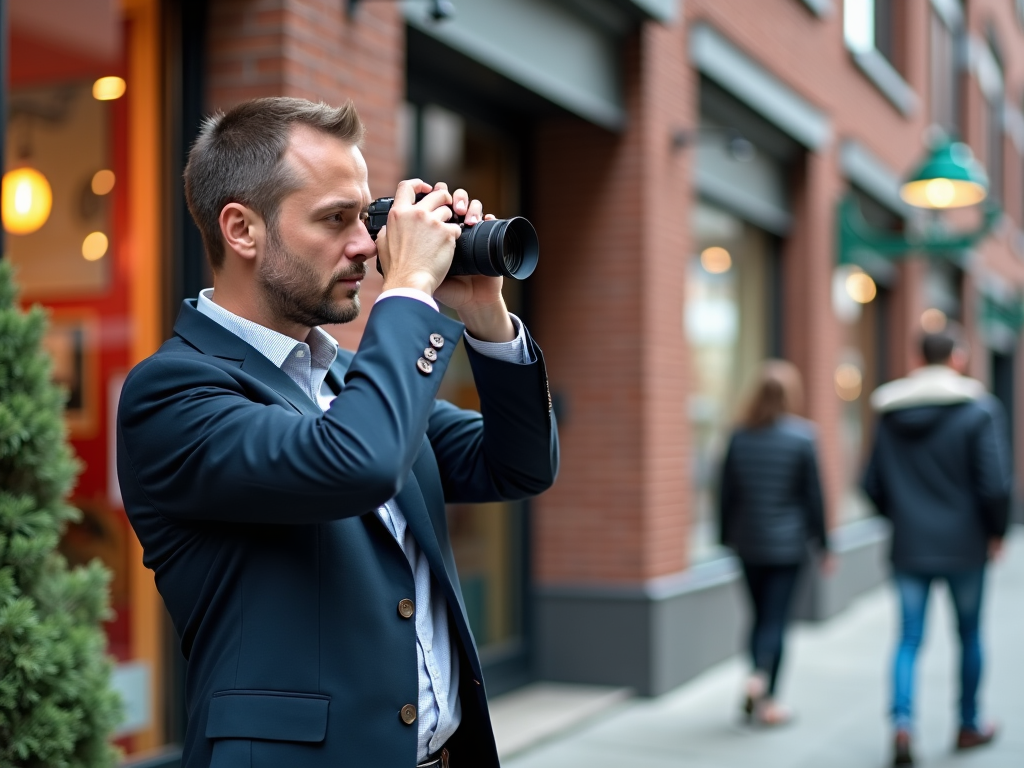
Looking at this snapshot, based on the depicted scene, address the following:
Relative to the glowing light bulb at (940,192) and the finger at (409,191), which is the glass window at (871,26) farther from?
the finger at (409,191)

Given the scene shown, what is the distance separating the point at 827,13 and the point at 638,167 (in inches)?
166

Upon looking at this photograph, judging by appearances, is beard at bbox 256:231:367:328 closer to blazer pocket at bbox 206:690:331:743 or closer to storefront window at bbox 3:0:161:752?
blazer pocket at bbox 206:690:331:743

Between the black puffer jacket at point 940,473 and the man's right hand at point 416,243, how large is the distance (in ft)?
15.5

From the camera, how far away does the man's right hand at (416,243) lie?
1882 millimetres

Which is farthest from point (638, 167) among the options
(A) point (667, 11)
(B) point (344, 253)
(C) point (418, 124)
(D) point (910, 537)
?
(B) point (344, 253)

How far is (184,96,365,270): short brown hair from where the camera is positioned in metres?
1.92

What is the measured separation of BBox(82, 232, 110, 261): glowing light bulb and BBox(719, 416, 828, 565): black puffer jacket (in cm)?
344

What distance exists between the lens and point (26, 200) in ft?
14.6

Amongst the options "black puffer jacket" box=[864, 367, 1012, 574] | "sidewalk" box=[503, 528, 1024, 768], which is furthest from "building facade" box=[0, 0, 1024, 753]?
"black puffer jacket" box=[864, 367, 1012, 574]

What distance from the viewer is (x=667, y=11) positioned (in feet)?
23.6

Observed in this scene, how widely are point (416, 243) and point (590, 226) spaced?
5.50m

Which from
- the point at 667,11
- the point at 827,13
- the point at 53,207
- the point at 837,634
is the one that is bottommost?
the point at 837,634

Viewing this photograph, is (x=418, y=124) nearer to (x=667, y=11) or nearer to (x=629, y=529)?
(x=667, y=11)

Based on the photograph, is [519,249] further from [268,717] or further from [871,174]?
[871,174]
